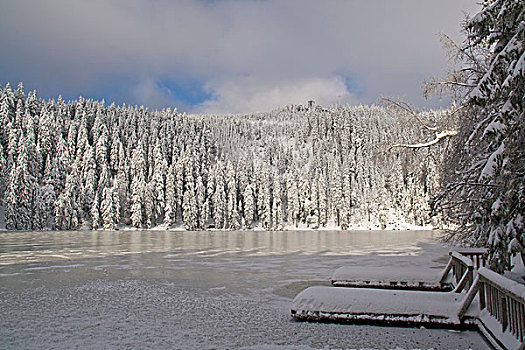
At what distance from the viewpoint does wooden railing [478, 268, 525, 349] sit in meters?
5.15

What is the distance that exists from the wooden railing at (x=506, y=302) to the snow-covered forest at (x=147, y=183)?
67035 mm

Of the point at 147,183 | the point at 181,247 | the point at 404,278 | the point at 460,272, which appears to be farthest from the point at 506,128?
the point at 147,183

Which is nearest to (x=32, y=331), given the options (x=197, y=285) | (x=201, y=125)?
(x=197, y=285)

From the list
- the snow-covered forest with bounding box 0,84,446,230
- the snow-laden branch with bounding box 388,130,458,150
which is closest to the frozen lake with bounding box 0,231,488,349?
the snow-laden branch with bounding box 388,130,458,150

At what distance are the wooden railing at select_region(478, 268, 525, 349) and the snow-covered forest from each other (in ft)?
220

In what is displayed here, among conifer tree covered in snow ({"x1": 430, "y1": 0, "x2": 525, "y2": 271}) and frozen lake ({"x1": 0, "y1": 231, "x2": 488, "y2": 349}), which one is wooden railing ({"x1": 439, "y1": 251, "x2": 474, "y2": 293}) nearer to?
frozen lake ({"x1": 0, "y1": 231, "x2": 488, "y2": 349})

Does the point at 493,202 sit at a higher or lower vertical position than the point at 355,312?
higher

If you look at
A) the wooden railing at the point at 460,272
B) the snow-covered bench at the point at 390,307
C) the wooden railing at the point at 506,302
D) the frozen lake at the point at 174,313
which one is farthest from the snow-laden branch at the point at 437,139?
the frozen lake at the point at 174,313

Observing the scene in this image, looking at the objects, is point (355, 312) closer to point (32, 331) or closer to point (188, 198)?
point (32, 331)

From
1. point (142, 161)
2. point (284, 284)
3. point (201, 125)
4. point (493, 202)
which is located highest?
point (201, 125)

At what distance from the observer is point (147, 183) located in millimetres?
90625

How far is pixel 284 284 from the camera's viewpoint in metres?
13.9

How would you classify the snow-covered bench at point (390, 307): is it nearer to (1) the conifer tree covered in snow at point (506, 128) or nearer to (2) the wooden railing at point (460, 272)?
(2) the wooden railing at point (460, 272)

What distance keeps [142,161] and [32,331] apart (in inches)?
3509
